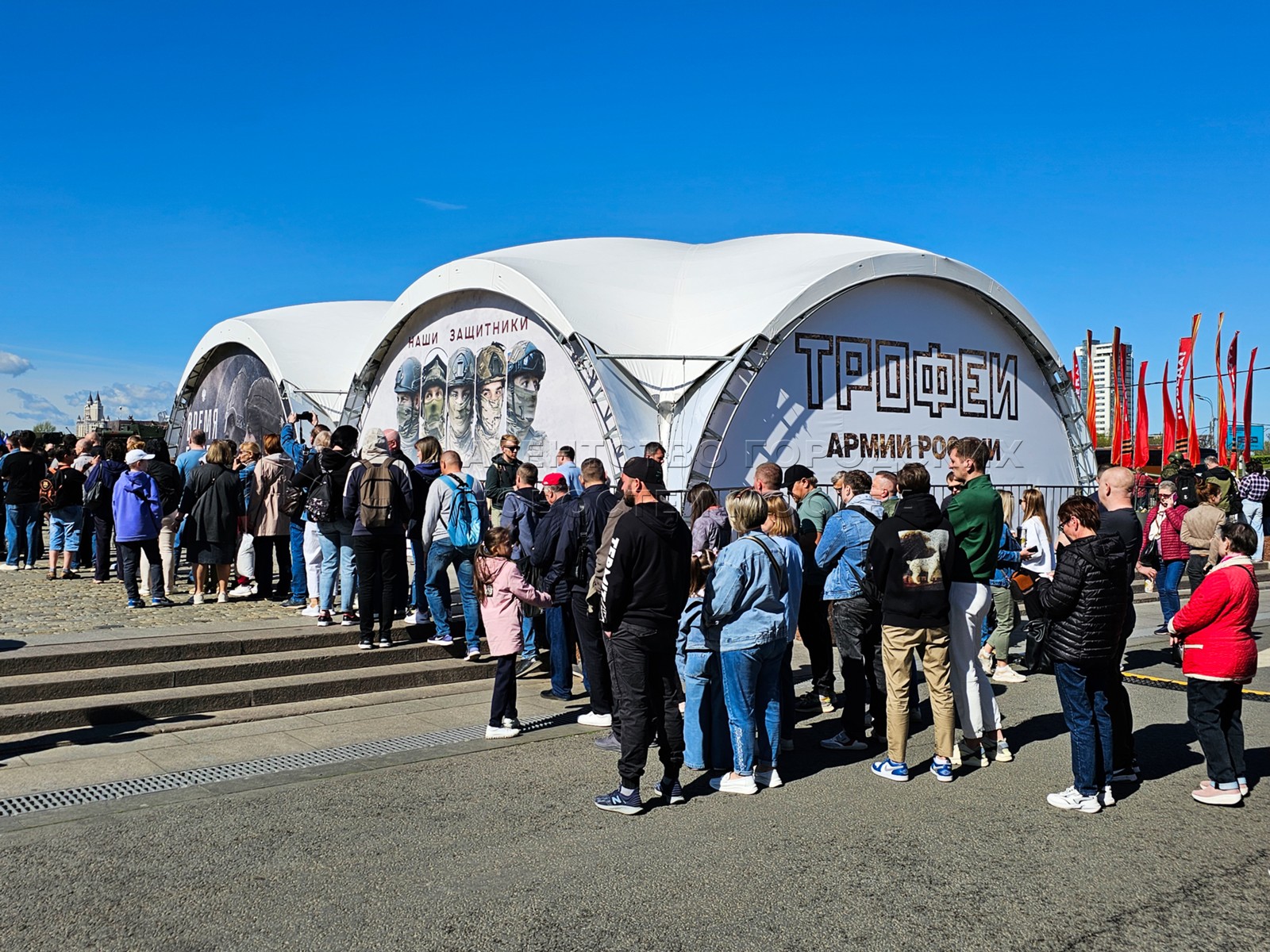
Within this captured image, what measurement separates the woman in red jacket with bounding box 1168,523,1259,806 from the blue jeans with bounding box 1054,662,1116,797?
0.48m

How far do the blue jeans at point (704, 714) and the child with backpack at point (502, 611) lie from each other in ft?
4.39

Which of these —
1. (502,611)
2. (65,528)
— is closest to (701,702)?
(502,611)

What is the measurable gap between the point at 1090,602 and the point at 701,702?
86.1 inches

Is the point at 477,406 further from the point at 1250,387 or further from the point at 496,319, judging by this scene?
the point at 1250,387

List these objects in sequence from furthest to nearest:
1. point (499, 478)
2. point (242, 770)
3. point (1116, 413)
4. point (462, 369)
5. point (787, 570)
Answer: point (1116, 413) → point (462, 369) → point (499, 478) → point (242, 770) → point (787, 570)

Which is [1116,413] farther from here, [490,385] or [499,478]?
[499,478]

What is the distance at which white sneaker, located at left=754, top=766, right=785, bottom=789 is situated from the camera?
19.9ft

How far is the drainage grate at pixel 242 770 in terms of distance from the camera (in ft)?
18.9

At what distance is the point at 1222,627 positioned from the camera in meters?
5.71

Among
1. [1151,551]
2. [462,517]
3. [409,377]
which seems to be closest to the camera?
[462,517]

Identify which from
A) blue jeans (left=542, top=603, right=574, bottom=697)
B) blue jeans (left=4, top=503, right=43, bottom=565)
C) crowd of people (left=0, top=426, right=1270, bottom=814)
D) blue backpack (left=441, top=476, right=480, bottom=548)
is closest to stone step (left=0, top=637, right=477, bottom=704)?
crowd of people (left=0, top=426, right=1270, bottom=814)

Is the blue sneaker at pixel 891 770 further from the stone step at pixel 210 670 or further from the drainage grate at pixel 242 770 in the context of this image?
the stone step at pixel 210 670

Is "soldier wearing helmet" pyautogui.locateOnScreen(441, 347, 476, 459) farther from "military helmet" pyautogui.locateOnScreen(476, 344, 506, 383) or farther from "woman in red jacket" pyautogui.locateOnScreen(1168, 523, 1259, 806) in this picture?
"woman in red jacket" pyautogui.locateOnScreen(1168, 523, 1259, 806)

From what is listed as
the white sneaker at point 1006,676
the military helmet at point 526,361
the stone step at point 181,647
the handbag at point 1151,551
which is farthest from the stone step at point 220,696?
the military helmet at point 526,361
